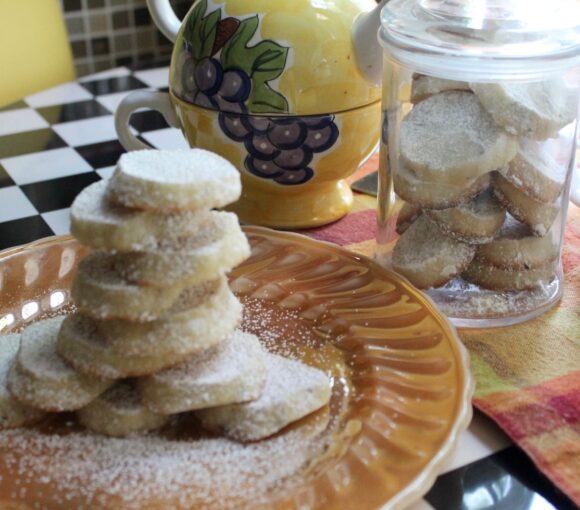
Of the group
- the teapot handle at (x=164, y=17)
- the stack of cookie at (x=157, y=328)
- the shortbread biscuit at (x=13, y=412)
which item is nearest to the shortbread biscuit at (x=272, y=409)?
the stack of cookie at (x=157, y=328)

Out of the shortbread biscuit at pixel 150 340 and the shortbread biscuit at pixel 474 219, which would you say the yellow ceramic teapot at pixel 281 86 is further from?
the shortbread biscuit at pixel 150 340

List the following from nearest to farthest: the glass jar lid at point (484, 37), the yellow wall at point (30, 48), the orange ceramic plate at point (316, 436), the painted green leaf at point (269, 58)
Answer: the orange ceramic plate at point (316, 436) < the glass jar lid at point (484, 37) < the painted green leaf at point (269, 58) < the yellow wall at point (30, 48)

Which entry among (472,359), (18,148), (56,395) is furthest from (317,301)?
(18,148)

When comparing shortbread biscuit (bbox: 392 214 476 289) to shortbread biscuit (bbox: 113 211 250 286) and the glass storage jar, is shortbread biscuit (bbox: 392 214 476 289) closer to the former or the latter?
the glass storage jar

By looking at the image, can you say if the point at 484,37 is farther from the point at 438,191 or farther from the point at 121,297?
the point at 121,297

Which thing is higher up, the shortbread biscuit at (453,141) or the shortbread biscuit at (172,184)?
the shortbread biscuit at (172,184)

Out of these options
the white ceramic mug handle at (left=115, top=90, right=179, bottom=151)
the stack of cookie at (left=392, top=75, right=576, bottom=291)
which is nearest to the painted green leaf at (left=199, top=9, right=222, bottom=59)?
the white ceramic mug handle at (left=115, top=90, right=179, bottom=151)

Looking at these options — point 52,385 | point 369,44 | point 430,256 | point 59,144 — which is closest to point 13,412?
point 52,385
